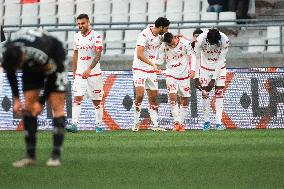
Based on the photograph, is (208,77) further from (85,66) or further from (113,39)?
(113,39)

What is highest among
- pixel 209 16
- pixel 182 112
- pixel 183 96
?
pixel 209 16

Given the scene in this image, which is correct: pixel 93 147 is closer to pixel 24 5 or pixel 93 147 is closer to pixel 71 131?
pixel 71 131

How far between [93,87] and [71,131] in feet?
3.86

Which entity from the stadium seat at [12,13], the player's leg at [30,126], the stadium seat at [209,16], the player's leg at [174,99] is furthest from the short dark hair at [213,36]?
the stadium seat at [12,13]

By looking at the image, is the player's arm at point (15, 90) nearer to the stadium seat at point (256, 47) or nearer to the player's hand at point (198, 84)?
the player's hand at point (198, 84)

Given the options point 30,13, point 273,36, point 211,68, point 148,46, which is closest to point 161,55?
point 148,46

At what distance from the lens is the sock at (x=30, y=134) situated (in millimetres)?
13187

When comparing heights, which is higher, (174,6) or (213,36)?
(174,6)

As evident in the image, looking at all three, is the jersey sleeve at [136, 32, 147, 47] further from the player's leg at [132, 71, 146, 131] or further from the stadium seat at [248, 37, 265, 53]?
the stadium seat at [248, 37, 265, 53]

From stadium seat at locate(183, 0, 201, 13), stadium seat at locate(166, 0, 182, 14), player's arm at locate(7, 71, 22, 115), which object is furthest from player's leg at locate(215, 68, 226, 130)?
player's arm at locate(7, 71, 22, 115)

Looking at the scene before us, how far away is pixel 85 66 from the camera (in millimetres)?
22938

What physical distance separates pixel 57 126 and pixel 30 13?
20378 millimetres

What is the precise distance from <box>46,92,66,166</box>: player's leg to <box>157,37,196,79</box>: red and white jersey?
424 inches

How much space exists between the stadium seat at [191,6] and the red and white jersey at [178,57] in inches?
270
